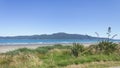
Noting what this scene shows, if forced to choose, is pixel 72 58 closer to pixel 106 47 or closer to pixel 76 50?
pixel 76 50

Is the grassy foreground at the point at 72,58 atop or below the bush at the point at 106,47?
below

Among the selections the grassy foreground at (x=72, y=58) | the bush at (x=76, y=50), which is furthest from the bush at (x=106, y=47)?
the bush at (x=76, y=50)

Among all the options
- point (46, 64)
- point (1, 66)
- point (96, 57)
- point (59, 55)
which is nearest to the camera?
point (1, 66)

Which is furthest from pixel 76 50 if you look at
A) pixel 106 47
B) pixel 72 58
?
pixel 106 47

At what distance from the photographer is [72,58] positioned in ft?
71.2

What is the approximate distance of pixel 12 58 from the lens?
1864cm

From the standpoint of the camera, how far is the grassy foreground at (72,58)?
17781 mm

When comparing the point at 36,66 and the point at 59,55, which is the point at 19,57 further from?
the point at 59,55

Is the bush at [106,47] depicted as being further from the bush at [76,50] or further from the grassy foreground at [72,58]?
the bush at [76,50]

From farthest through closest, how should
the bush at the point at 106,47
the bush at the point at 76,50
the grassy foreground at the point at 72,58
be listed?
the bush at the point at 106,47, the bush at the point at 76,50, the grassy foreground at the point at 72,58

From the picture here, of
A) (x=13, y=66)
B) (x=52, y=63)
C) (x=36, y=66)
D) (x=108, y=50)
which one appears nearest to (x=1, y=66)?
(x=13, y=66)

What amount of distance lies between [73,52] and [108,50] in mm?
3049

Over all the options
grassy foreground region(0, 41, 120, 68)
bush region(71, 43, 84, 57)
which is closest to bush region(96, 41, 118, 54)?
grassy foreground region(0, 41, 120, 68)

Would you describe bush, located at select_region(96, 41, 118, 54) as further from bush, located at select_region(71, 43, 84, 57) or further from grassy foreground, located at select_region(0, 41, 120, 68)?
bush, located at select_region(71, 43, 84, 57)
